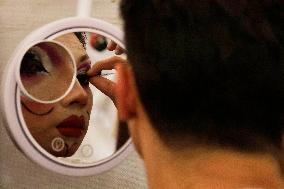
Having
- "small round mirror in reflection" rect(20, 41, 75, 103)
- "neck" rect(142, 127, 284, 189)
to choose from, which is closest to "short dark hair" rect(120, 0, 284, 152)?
"neck" rect(142, 127, 284, 189)

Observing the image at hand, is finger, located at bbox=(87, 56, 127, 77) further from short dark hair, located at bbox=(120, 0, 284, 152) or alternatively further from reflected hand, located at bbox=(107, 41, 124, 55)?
short dark hair, located at bbox=(120, 0, 284, 152)

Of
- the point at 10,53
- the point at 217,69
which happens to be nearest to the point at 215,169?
the point at 217,69

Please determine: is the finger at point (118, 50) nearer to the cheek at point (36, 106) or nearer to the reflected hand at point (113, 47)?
the reflected hand at point (113, 47)

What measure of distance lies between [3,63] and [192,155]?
485mm

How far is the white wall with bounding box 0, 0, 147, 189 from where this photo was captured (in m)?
0.79

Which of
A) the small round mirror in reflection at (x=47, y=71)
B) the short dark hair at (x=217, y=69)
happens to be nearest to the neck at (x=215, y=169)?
the short dark hair at (x=217, y=69)

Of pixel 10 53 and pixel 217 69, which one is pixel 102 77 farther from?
pixel 217 69

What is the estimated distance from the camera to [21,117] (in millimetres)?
672

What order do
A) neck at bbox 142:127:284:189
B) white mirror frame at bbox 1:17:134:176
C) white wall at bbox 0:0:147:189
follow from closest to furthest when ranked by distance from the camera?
1. neck at bbox 142:127:284:189
2. white mirror frame at bbox 1:17:134:176
3. white wall at bbox 0:0:147:189

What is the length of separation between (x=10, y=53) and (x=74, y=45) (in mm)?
137

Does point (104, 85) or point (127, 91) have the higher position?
point (127, 91)

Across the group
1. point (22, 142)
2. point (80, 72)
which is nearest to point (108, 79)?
point (80, 72)

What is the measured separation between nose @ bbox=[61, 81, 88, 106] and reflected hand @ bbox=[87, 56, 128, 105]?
2 cm

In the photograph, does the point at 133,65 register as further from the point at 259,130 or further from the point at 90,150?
the point at 90,150
